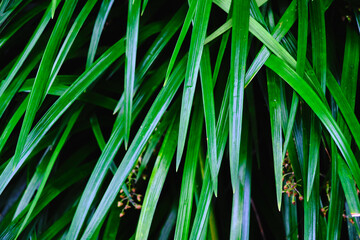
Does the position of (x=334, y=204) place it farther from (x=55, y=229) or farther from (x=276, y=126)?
(x=55, y=229)

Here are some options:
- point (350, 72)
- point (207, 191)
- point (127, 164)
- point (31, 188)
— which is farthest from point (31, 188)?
point (350, 72)

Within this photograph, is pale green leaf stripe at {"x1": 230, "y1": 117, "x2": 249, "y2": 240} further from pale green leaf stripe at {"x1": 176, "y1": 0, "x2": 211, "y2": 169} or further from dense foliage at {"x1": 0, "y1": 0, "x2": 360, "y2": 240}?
pale green leaf stripe at {"x1": 176, "y1": 0, "x2": 211, "y2": 169}

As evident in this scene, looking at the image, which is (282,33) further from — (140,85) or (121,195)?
(121,195)

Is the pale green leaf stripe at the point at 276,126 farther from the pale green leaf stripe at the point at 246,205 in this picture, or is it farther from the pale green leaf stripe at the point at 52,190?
the pale green leaf stripe at the point at 52,190

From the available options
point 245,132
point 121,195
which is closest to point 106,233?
point 121,195

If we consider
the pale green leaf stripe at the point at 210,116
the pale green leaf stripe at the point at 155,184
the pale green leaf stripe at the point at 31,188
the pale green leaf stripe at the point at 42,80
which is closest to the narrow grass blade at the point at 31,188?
the pale green leaf stripe at the point at 31,188

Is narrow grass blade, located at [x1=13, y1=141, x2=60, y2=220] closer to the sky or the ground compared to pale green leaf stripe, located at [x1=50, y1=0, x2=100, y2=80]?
closer to the ground

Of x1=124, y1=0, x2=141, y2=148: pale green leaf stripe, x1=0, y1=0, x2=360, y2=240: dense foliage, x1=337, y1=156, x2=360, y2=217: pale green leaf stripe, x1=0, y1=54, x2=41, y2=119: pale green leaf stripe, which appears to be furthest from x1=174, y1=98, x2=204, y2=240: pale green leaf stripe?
x1=0, y1=54, x2=41, y2=119: pale green leaf stripe
